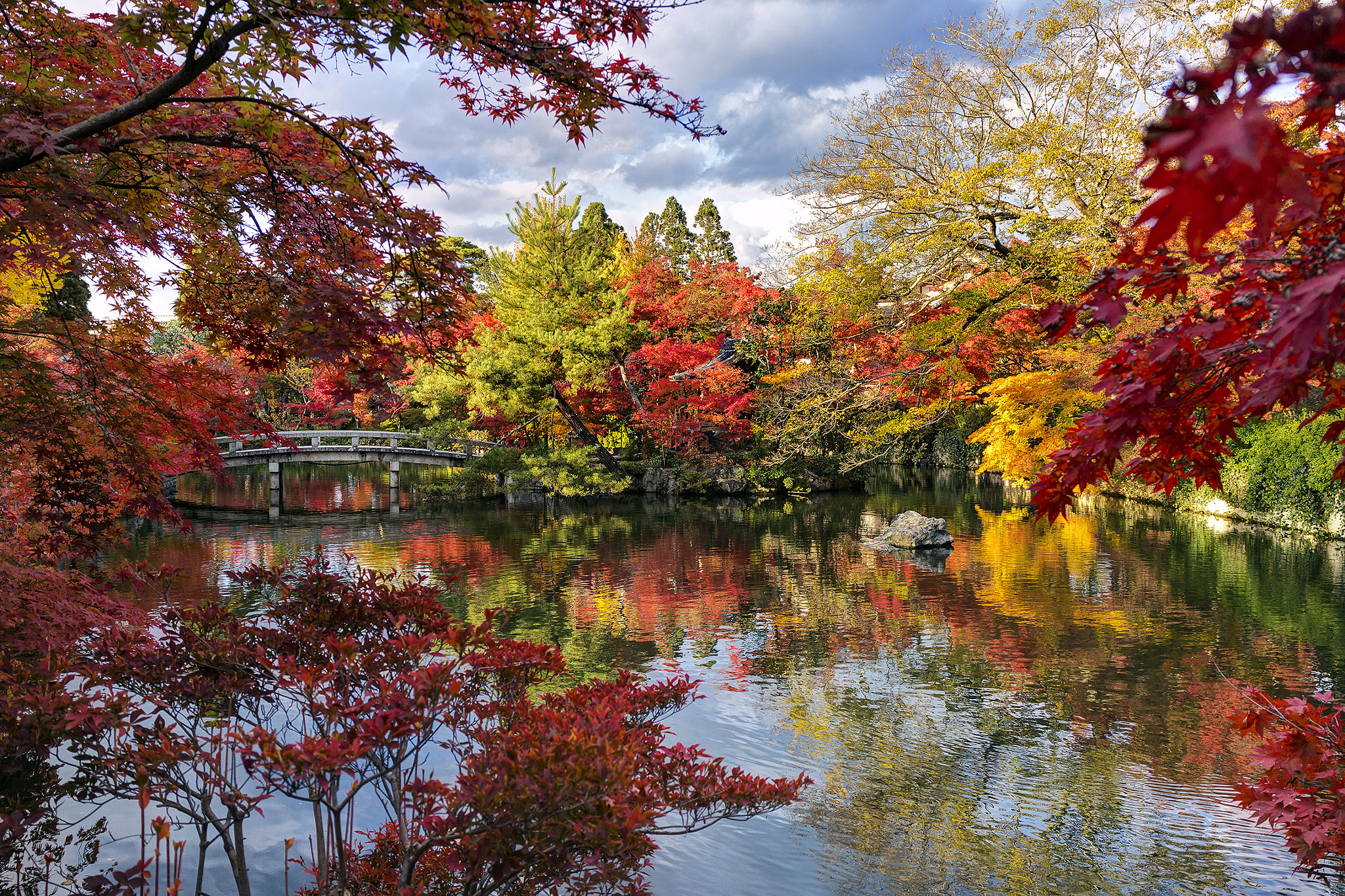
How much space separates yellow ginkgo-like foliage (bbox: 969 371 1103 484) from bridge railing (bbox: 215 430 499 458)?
13.8 m

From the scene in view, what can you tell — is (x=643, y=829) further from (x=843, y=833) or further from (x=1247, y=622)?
(x=1247, y=622)

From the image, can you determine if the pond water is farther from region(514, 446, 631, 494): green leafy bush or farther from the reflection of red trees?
region(514, 446, 631, 494): green leafy bush

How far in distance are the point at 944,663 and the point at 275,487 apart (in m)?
19.1

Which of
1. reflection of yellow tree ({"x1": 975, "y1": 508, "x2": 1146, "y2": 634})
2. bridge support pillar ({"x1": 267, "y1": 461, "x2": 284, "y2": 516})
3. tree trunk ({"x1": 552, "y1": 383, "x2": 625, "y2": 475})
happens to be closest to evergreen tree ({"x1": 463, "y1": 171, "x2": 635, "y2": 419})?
Result: tree trunk ({"x1": 552, "y1": 383, "x2": 625, "y2": 475})

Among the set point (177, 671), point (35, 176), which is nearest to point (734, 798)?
point (177, 671)

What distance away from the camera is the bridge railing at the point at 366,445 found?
69.3 feet

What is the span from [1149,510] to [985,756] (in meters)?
14.6

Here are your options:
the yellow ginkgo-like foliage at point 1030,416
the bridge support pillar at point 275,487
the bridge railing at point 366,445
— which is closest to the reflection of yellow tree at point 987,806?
the yellow ginkgo-like foliage at point 1030,416

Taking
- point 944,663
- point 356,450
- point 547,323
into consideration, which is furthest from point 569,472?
point 944,663

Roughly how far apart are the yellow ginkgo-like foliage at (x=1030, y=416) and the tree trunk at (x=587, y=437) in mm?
10338

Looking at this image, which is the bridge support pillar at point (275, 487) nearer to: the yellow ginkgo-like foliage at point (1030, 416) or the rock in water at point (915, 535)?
the rock in water at point (915, 535)

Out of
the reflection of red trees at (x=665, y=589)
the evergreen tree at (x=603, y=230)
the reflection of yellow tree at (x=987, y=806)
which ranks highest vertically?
the evergreen tree at (x=603, y=230)

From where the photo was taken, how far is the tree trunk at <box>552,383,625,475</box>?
21.1 m

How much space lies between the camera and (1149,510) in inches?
679
